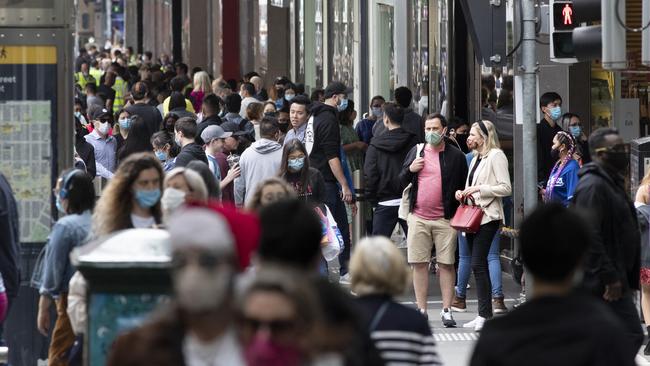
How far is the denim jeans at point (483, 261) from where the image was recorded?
13.2 metres

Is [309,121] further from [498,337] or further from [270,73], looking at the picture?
[270,73]

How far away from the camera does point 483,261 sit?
1330 centimetres

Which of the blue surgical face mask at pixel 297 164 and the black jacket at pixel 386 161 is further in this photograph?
the black jacket at pixel 386 161

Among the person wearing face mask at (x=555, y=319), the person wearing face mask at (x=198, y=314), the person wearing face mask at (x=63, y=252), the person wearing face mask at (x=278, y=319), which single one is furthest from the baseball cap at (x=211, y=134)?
the person wearing face mask at (x=278, y=319)

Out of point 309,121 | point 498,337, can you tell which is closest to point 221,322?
point 498,337

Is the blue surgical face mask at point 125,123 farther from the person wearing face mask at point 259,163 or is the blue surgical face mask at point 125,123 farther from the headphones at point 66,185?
the headphones at point 66,185

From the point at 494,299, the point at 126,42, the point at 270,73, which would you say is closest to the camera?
the point at 494,299

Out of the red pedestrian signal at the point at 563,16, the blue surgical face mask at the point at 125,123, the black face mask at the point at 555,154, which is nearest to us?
the red pedestrian signal at the point at 563,16

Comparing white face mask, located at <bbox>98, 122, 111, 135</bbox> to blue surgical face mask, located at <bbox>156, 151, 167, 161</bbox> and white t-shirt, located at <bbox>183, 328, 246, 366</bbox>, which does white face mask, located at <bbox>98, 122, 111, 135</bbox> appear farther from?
white t-shirt, located at <bbox>183, 328, 246, 366</bbox>

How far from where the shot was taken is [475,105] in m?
18.9

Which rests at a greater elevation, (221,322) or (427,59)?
(427,59)

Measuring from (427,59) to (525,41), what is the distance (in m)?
8.70

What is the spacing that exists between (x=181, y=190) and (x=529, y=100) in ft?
15.5

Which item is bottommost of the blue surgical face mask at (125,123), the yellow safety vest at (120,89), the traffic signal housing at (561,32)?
the blue surgical face mask at (125,123)
